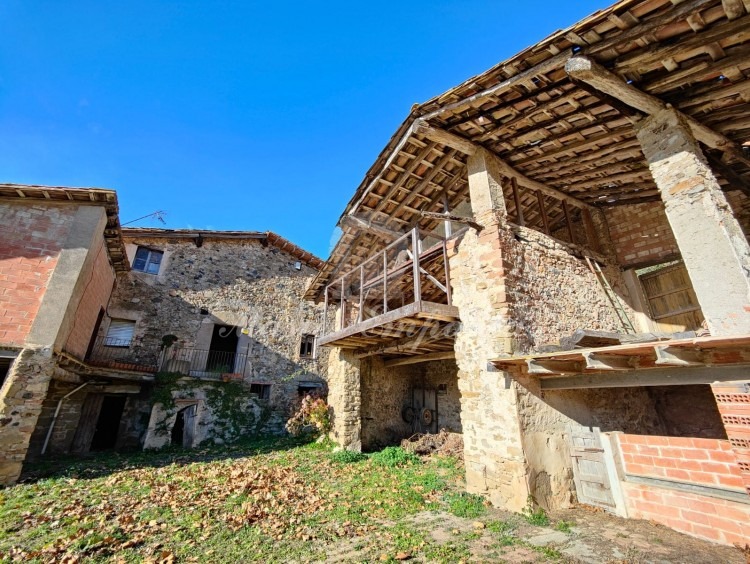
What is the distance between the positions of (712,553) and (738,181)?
6.43m

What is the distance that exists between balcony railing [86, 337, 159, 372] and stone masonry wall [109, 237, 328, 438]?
0.78 feet

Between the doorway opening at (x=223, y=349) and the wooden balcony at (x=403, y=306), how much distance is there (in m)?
5.78

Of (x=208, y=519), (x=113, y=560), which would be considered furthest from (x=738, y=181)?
(x=113, y=560)

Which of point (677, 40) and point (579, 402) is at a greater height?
point (677, 40)

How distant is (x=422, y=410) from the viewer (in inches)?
438

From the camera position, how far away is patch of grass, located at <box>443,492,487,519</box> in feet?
16.8

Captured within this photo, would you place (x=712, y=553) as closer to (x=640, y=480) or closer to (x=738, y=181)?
(x=640, y=480)

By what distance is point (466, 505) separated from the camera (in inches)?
209

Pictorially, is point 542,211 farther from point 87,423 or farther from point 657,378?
point 87,423

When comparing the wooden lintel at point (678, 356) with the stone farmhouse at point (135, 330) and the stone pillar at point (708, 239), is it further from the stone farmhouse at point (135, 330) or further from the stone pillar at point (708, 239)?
the stone farmhouse at point (135, 330)

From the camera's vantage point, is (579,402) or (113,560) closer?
(113,560)

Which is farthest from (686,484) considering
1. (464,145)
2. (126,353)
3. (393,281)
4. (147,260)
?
(147,260)

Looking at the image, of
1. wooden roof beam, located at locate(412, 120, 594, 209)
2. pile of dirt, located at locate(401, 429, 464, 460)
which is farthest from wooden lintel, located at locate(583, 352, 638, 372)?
pile of dirt, located at locate(401, 429, 464, 460)

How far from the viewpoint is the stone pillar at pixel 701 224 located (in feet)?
13.6
